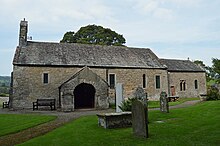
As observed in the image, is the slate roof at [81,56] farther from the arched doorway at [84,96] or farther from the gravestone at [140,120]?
the gravestone at [140,120]

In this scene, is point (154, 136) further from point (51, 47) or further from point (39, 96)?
point (51, 47)

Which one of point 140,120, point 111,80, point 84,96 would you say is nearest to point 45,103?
point 84,96

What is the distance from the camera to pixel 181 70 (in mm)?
34062

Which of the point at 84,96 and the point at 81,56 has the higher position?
the point at 81,56

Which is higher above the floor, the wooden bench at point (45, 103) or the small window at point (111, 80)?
the small window at point (111, 80)

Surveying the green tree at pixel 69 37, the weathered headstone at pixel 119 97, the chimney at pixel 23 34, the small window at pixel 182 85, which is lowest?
the weathered headstone at pixel 119 97

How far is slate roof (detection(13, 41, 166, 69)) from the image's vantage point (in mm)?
24500

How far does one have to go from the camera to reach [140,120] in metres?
8.69

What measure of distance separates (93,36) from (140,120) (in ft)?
138

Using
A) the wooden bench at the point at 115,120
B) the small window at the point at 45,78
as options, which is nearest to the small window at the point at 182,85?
the small window at the point at 45,78

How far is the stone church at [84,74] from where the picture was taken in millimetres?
22719

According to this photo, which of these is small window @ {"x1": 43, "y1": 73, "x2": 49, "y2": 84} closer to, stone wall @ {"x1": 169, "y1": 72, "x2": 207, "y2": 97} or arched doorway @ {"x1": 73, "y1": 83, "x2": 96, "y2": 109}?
arched doorway @ {"x1": 73, "y1": 83, "x2": 96, "y2": 109}

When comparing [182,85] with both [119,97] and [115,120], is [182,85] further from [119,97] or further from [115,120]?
[115,120]

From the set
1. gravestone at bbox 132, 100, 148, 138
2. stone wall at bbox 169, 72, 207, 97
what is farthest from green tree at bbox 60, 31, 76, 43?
gravestone at bbox 132, 100, 148, 138
